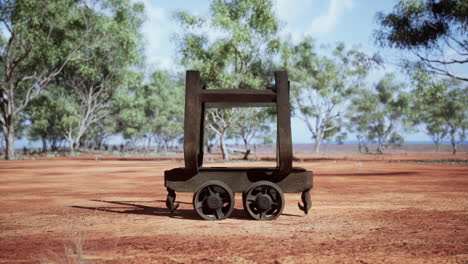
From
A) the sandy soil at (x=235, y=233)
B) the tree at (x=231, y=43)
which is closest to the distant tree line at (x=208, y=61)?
the tree at (x=231, y=43)

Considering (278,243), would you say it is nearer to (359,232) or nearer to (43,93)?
(359,232)

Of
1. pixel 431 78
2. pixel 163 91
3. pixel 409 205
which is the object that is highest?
pixel 163 91

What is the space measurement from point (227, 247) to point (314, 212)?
370 centimetres

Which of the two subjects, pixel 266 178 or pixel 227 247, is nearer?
pixel 227 247

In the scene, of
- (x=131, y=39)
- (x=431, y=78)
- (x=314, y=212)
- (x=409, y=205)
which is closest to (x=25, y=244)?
(x=314, y=212)

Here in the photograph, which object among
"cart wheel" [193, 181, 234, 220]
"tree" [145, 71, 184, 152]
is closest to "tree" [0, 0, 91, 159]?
"tree" [145, 71, 184, 152]

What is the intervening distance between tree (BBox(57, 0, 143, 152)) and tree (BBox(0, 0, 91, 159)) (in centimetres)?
160

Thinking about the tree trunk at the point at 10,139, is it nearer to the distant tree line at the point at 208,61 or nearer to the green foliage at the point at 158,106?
the distant tree line at the point at 208,61

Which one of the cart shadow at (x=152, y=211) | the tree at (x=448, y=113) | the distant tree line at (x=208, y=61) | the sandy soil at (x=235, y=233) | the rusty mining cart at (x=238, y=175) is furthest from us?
the tree at (x=448, y=113)

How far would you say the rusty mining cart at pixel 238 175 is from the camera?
726cm

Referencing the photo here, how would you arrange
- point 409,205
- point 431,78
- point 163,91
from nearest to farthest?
point 409,205 < point 431,78 < point 163,91

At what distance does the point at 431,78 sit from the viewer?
77.7 ft

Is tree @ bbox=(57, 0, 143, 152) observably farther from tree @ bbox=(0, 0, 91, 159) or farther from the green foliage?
the green foliage

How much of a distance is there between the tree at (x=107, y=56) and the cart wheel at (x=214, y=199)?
99.4ft
